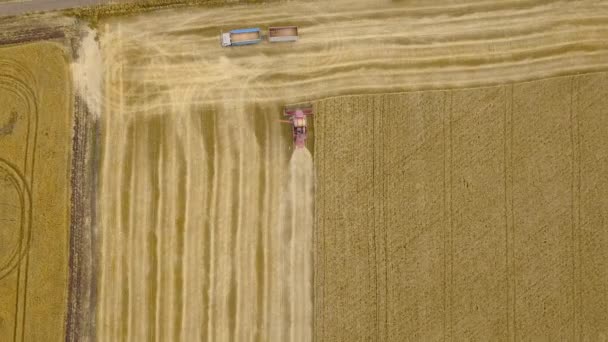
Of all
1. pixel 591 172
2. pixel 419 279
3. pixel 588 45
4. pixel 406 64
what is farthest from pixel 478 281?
pixel 588 45

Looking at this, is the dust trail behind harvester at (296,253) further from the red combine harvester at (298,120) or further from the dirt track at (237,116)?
the red combine harvester at (298,120)

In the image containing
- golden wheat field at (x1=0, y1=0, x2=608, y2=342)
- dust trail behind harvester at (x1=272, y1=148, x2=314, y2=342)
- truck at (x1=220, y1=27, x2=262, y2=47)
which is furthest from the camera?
truck at (x1=220, y1=27, x2=262, y2=47)

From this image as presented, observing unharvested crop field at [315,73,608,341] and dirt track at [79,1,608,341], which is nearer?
unharvested crop field at [315,73,608,341]

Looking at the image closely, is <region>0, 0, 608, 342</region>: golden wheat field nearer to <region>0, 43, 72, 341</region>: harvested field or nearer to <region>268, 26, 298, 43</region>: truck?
<region>0, 43, 72, 341</region>: harvested field

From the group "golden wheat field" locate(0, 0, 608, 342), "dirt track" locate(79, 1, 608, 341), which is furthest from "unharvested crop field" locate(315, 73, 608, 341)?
"dirt track" locate(79, 1, 608, 341)

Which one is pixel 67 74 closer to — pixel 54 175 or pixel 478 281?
pixel 54 175

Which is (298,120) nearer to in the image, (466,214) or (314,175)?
(314,175)

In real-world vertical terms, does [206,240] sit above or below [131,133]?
below
